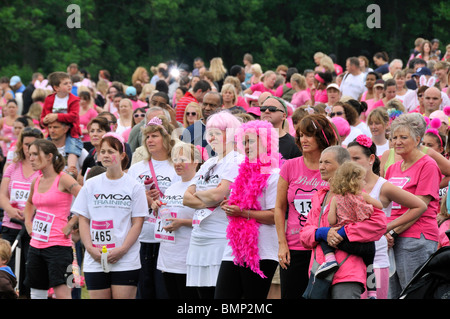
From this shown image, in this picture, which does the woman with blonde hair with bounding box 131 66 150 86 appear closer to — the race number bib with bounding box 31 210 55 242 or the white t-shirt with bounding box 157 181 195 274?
the race number bib with bounding box 31 210 55 242

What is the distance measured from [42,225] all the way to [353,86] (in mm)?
7790

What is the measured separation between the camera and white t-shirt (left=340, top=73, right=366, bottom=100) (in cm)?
1380

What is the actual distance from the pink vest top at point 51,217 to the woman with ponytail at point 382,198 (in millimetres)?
2917

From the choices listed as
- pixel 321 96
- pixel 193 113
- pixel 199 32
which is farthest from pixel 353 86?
pixel 199 32

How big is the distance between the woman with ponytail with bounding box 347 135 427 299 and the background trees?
2376 cm

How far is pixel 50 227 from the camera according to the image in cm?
734

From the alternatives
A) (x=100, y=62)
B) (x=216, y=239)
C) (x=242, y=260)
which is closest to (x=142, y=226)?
(x=216, y=239)

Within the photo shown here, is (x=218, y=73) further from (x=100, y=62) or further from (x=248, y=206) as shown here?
(x=100, y=62)

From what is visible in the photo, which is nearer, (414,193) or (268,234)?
(268,234)

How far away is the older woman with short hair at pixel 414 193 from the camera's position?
625 cm

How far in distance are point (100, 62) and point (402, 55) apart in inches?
466

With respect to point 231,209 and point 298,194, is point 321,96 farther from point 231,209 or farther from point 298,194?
point 298,194

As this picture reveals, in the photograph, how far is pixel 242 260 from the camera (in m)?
5.85

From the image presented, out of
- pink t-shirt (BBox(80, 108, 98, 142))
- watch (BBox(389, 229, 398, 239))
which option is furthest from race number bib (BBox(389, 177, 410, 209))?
pink t-shirt (BBox(80, 108, 98, 142))
